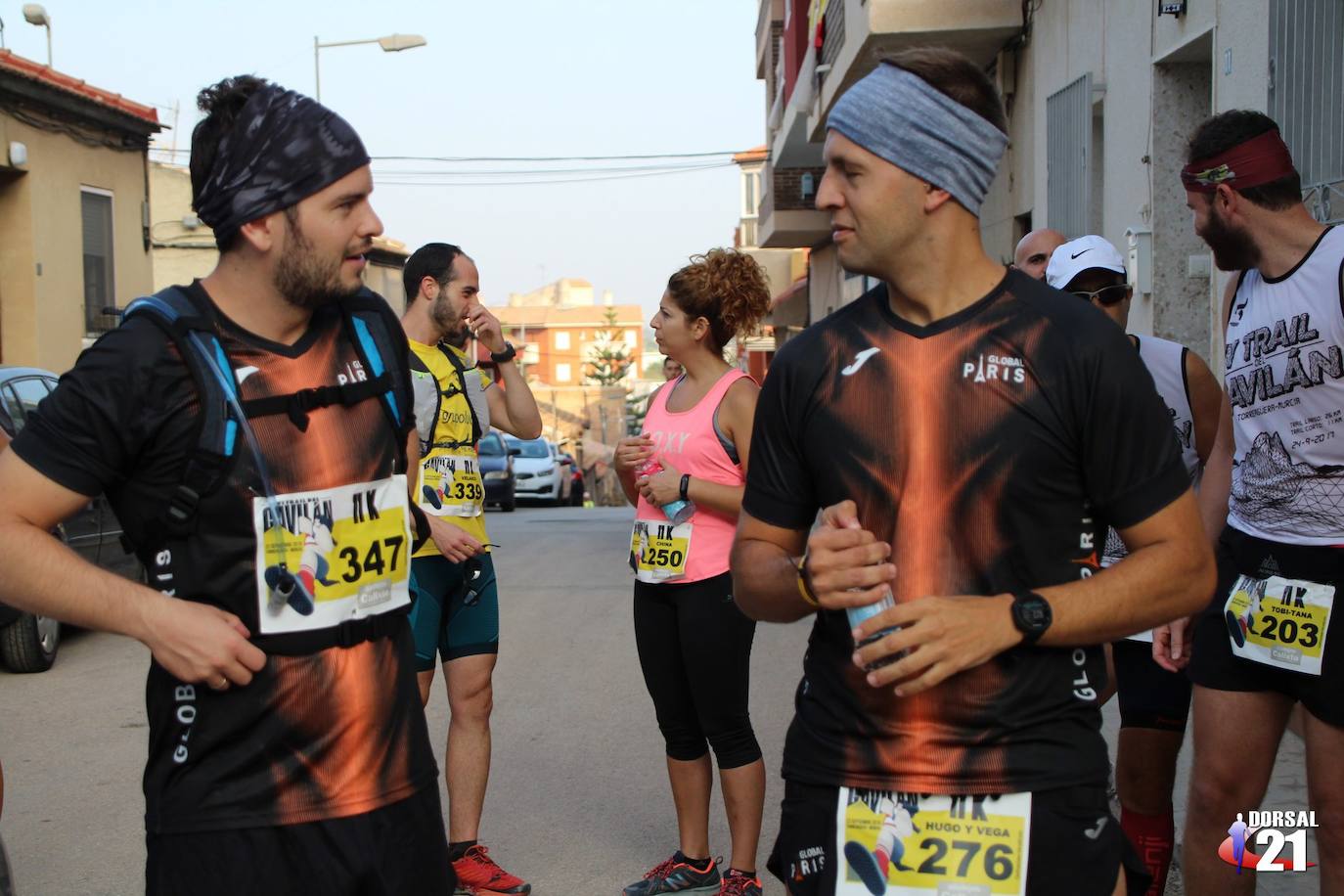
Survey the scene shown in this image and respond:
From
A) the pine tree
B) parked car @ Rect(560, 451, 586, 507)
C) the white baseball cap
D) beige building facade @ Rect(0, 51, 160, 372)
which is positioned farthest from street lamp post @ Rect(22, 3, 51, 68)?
the pine tree

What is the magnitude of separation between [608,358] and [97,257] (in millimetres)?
76797

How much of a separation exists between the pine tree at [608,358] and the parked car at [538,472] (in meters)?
62.2

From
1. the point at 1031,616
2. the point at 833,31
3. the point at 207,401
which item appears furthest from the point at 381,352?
the point at 833,31

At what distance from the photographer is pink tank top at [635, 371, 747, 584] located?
4.97m

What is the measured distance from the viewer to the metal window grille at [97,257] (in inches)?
957

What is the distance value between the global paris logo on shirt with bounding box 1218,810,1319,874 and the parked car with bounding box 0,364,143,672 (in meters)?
6.91

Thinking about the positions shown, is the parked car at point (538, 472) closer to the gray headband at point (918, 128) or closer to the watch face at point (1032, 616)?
the gray headband at point (918, 128)

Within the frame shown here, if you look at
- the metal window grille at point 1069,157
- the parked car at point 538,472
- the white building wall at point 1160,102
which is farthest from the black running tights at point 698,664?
the parked car at point 538,472

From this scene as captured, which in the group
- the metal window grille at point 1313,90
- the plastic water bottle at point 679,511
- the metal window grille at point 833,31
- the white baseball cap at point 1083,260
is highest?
the metal window grille at point 833,31

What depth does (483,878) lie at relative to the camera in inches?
201

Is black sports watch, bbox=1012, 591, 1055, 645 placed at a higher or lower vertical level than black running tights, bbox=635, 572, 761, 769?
higher

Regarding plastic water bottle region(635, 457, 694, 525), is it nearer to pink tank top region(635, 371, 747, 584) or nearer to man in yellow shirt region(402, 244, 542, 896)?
pink tank top region(635, 371, 747, 584)

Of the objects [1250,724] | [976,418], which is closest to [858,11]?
[1250,724]

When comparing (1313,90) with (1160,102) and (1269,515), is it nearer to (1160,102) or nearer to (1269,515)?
(1160,102)
